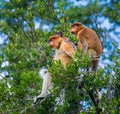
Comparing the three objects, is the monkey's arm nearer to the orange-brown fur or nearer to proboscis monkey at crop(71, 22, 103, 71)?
the orange-brown fur

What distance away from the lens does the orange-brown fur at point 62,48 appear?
8.12 metres

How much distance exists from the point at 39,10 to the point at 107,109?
2.85 metres

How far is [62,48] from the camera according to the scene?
8.38 metres

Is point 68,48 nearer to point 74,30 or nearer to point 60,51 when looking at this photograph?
point 60,51

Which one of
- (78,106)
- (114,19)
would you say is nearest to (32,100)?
(78,106)

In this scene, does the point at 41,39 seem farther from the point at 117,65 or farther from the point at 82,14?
the point at 82,14

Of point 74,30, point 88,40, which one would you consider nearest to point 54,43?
point 74,30

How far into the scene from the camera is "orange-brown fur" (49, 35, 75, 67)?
26.7 feet

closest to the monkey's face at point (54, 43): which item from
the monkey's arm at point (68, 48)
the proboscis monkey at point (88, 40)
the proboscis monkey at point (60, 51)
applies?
the proboscis monkey at point (60, 51)

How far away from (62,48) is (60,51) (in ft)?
0.21

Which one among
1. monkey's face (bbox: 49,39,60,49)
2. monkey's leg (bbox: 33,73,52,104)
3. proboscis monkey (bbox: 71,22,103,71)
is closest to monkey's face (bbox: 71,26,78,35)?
proboscis monkey (bbox: 71,22,103,71)

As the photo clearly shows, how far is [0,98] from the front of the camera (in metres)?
7.12

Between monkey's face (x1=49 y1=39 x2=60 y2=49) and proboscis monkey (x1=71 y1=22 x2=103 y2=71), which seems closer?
monkey's face (x1=49 y1=39 x2=60 y2=49)

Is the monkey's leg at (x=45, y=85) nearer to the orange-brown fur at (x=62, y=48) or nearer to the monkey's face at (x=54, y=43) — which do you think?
the orange-brown fur at (x=62, y=48)
